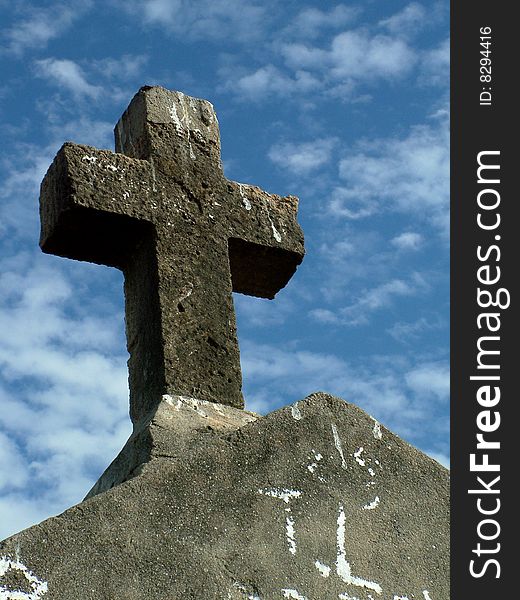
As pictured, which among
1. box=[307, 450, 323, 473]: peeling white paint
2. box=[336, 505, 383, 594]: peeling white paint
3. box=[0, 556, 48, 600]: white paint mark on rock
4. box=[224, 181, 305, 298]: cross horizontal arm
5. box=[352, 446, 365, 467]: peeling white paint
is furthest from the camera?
box=[224, 181, 305, 298]: cross horizontal arm

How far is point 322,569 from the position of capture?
3.36 metres

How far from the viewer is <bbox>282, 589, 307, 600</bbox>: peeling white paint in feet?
10.7

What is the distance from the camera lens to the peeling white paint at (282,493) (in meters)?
3.42

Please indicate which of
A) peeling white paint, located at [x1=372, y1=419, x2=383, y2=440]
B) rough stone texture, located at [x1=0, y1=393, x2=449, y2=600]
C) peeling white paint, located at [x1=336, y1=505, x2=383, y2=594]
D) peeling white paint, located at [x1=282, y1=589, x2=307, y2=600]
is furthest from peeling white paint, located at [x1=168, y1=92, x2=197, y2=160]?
peeling white paint, located at [x1=282, y1=589, x2=307, y2=600]

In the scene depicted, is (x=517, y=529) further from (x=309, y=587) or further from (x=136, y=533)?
(x=136, y=533)

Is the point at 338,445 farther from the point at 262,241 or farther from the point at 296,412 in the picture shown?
the point at 262,241

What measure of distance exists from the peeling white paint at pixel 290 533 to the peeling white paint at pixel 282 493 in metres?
0.06

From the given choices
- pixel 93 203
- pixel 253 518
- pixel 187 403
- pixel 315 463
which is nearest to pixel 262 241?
pixel 93 203

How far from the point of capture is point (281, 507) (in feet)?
11.2

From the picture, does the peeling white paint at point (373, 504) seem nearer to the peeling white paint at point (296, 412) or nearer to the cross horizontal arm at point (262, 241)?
the peeling white paint at point (296, 412)

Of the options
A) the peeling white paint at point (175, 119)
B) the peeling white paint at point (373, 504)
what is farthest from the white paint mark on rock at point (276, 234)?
the peeling white paint at point (373, 504)

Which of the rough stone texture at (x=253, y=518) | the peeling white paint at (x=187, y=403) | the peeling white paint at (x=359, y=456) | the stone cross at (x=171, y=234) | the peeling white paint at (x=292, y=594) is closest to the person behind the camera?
the rough stone texture at (x=253, y=518)

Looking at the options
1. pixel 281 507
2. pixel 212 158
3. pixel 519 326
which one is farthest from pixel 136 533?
pixel 212 158

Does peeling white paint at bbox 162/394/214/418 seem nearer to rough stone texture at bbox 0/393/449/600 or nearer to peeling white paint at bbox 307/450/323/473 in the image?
rough stone texture at bbox 0/393/449/600
